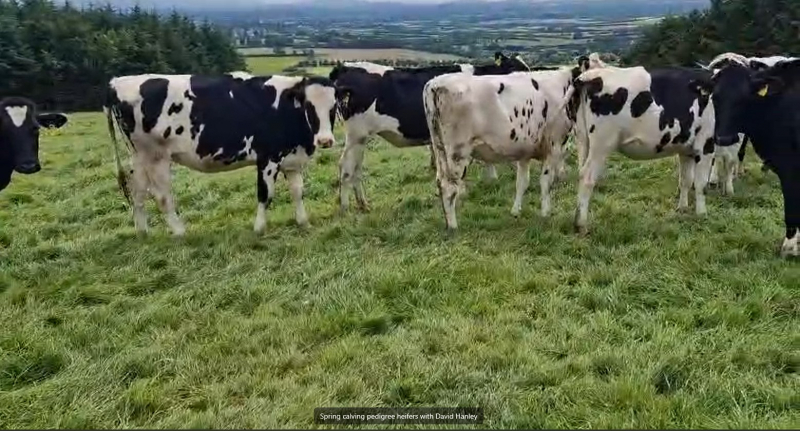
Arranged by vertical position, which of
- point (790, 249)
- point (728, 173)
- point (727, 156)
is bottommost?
point (790, 249)

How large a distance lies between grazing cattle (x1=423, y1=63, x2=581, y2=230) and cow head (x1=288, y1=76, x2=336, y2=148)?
1308 millimetres

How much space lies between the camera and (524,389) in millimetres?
4875

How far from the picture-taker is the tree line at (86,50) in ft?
146

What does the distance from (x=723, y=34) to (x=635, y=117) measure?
2935cm

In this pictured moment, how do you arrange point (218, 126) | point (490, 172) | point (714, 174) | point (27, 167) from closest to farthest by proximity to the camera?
1. point (27, 167)
2. point (218, 126)
3. point (714, 174)
4. point (490, 172)

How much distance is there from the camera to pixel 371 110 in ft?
34.9

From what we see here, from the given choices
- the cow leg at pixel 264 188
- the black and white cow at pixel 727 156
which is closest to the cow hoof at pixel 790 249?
the black and white cow at pixel 727 156

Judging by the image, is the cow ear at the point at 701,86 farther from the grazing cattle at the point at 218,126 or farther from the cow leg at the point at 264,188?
the cow leg at the point at 264,188

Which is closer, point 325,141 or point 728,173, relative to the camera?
point 325,141

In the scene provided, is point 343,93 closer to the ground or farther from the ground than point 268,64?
farther from the ground

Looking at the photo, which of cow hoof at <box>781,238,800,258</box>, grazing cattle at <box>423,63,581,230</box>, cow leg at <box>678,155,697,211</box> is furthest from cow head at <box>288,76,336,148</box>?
cow hoof at <box>781,238,800,258</box>

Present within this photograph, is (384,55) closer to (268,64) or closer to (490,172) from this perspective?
(268,64)

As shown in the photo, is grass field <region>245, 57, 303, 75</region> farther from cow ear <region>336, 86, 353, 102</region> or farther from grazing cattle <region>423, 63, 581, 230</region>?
grazing cattle <region>423, 63, 581, 230</region>

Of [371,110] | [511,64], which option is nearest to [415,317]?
[371,110]
